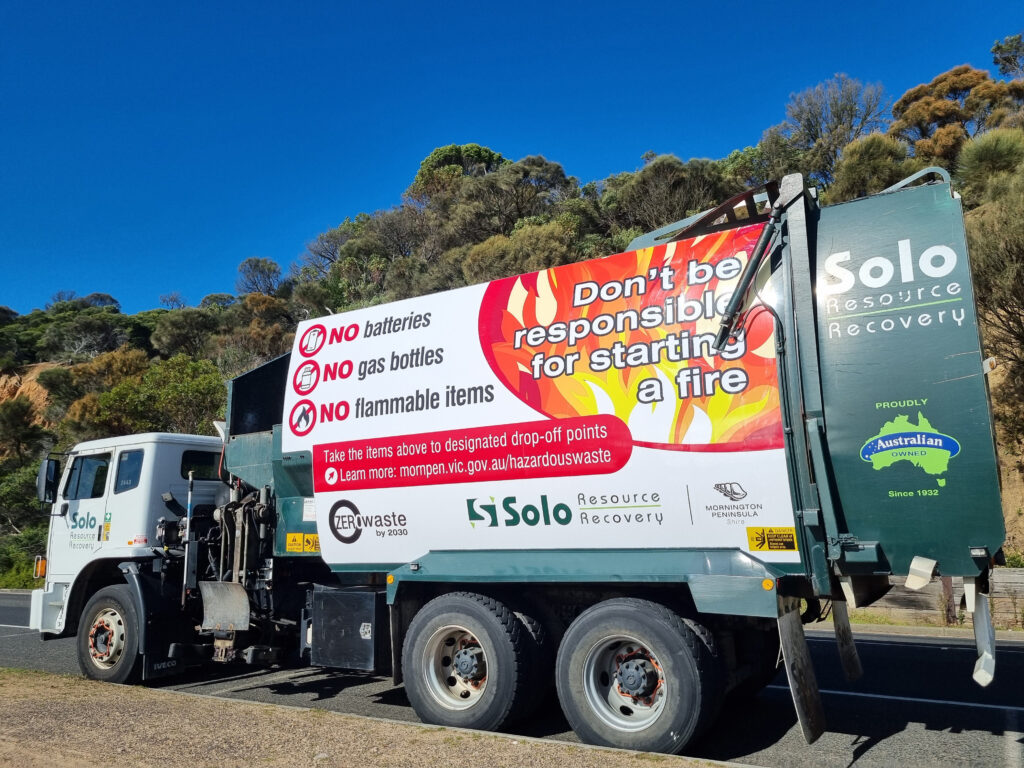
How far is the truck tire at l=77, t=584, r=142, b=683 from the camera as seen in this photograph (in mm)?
8078

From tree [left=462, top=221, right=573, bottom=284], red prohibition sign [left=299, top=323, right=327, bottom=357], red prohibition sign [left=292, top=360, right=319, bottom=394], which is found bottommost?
red prohibition sign [left=292, top=360, right=319, bottom=394]

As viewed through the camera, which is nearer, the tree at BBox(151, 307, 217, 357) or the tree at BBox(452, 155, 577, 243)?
the tree at BBox(452, 155, 577, 243)

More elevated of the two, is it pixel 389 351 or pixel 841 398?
pixel 389 351

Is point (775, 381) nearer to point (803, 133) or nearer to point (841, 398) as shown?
point (841, 398)

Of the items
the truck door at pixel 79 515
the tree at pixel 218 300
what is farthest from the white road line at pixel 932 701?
the tree at pixel 218 300

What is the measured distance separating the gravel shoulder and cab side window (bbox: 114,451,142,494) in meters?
2.52

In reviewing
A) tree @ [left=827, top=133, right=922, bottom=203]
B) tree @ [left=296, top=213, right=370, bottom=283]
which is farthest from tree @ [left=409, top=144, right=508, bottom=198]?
tree @ [left=827, top=133, right=922, bottom=203]

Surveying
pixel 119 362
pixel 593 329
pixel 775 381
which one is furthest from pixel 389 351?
pixel 119 362

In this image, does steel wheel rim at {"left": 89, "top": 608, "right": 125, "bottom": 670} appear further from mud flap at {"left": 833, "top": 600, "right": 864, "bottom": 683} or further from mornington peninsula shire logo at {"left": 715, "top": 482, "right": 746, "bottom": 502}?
mud flap at {"left": 833, "top": 600, "right": 864, "bottom": 683}

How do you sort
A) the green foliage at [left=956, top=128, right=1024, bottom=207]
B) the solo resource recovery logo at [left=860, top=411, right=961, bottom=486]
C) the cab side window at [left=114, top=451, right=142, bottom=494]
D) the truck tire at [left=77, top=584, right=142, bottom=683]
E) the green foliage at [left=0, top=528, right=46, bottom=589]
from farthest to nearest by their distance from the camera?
1. the green foliage at [left=0, top=528, right=46, bottom=589]
2. the green foliage at [left=956, top=128, right=1024, bottom=207]
3. the cab side window at [left=114, top=451, right=142, bottom=494]
4. the truck tire at [left=77, top=584, right=142, bottom=683]
5. the solo resource recovery logo at [left=860, top=411, right=961, bottom=486]

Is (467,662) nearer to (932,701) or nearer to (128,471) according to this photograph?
(932,701)

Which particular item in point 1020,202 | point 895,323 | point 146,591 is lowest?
point 146,591

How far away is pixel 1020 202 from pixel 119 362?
1429 inches

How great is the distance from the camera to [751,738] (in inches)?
231
